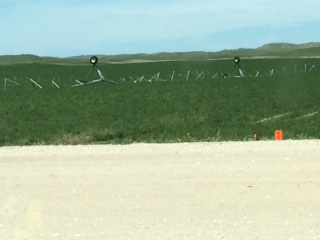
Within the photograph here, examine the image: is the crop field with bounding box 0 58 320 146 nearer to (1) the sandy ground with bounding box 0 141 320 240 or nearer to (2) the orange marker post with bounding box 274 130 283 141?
(2) the orange marker post with bounding box 274 130 283 141

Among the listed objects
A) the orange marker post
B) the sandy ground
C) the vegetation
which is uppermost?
the sandy ground

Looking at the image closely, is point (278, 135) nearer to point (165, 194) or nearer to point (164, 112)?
point (165, 194)

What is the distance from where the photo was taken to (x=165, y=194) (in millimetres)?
10219

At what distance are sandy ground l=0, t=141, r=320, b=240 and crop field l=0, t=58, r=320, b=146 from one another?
4.74 meters

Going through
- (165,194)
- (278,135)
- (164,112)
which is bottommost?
(164,112)

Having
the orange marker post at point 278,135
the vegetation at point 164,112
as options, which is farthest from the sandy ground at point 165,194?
the vegetation at point 164,112

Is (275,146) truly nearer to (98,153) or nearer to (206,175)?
(98,153)

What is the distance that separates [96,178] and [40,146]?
664cm

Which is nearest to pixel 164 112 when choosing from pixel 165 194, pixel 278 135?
pixel 278 135

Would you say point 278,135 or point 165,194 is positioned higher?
point 165,194

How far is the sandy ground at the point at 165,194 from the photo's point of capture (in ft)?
27.3

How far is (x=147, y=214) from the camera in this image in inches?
356

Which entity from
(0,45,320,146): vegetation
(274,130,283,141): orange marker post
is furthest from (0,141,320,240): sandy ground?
(0,45,320,146): vegetation

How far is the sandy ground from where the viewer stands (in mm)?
8312
